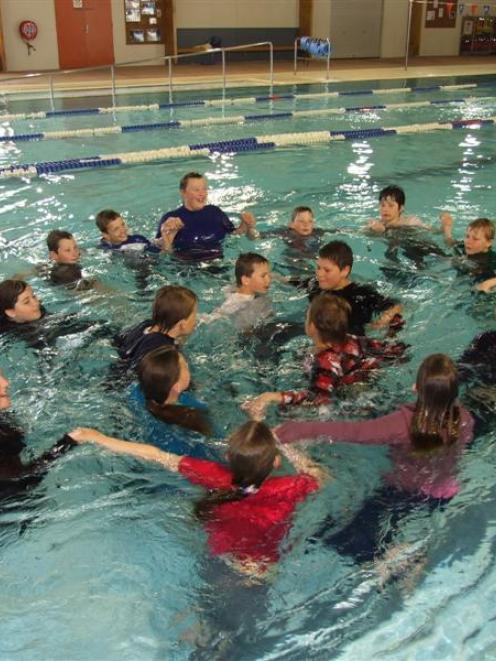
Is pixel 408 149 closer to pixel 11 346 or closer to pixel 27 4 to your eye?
pixel 11 346

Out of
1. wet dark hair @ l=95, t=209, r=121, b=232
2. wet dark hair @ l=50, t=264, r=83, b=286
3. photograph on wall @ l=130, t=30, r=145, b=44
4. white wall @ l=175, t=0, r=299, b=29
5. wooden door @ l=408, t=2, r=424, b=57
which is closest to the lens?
wet dark hair @ l=50, t=264, r=83, b=286

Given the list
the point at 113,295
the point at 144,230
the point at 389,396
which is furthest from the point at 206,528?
the point at 144,230

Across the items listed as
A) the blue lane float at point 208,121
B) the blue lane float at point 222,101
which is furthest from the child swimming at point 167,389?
the blue lane float at point 222,101

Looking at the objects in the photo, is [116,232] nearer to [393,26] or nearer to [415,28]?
[393,26]

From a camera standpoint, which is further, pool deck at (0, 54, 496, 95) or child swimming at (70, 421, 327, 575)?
pool deck at (0, 54, 496, 95)

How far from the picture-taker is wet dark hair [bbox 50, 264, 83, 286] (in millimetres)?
5223

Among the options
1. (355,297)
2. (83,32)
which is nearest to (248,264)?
(355,297)

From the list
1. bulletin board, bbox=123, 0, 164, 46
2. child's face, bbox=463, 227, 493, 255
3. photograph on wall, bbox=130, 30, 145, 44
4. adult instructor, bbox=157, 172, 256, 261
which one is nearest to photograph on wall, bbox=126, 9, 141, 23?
bulletin board, bbox=123, 0, 164, 46

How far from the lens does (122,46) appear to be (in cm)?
2181

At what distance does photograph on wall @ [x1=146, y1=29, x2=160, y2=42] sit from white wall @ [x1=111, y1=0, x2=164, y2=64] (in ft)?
0.61

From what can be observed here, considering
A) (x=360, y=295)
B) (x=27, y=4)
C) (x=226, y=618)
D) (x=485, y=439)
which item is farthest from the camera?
(x=27, y=4)

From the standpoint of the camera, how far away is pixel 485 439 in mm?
3301

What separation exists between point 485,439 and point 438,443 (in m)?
0.61

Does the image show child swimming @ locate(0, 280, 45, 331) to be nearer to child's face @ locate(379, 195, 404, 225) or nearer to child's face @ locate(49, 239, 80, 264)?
child's face @ locate(49, 239, 80, 264)
